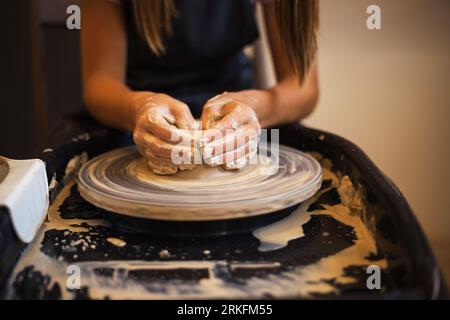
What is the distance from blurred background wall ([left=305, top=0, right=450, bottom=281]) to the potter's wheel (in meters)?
1.14

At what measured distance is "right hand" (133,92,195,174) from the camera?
81 centimetres

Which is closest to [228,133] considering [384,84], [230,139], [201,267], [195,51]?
[230,139]

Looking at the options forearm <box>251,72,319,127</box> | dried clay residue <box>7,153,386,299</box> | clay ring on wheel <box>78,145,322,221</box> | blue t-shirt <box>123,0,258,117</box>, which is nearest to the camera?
dried clay residue <box>7,153,386,299</box>

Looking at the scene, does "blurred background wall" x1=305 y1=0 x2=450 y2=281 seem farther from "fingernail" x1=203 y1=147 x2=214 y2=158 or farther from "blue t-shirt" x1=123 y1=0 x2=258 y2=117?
"fingernail" x1=203 y1=147 x2=214 y2=158

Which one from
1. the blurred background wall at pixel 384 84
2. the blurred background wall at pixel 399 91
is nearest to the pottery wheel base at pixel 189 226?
the blurred background wall at pixel 384 84

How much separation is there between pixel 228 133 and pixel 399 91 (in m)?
1.36

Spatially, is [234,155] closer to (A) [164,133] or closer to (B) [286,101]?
(A) [164,133]

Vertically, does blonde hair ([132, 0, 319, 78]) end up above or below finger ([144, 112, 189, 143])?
above

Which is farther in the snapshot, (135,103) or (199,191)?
(135,103)

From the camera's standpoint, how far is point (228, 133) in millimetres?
829

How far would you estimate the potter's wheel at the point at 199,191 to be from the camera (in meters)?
0.74

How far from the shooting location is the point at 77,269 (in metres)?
0.67

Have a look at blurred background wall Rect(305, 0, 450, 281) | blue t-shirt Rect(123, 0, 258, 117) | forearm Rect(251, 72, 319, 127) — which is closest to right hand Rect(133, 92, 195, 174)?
forearm Rect(251, 72, 319, 127)

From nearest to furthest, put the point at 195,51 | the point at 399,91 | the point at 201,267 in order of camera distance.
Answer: the point at 201,267 → the point at 195,51 → the point at 399,91
